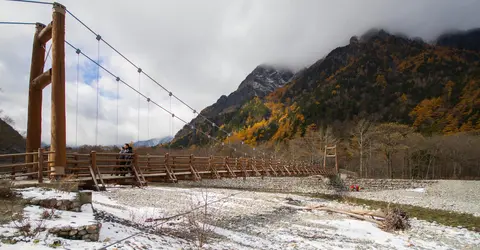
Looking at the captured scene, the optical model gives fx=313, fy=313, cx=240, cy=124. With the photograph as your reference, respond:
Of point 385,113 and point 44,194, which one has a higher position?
point 385,113

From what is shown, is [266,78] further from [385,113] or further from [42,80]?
[42,80]

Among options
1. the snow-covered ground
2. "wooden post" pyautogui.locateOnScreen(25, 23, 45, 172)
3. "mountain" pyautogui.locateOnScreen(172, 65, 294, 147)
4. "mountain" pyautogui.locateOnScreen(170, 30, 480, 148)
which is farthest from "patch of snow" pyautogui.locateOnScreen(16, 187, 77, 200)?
"mountain" pyautogui.locateOnScreen(172, 65, 294, 147)

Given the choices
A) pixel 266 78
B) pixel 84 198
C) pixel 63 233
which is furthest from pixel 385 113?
pixel 266 78

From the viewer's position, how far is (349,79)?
255 feet

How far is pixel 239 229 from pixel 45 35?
8.00 m

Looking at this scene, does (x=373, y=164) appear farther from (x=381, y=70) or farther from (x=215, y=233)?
(x=381, y=70)

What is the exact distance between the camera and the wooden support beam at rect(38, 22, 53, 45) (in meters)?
9.04

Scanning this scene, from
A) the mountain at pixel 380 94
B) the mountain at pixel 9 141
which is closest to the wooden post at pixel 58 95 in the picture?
the mountain at pixel 9 141

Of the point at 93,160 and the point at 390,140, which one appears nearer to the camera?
the point at 93,160

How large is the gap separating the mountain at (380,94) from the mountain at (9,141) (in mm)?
44939

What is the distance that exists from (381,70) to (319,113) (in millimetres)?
26683

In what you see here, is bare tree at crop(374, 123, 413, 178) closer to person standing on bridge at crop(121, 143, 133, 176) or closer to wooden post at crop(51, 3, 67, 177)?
person standing on bridge at crop(121, 143, 133, 176)

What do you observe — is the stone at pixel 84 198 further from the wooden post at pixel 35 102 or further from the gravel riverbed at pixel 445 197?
the gravel riverbed at pixel 445 197

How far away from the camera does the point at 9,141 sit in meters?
25.4
